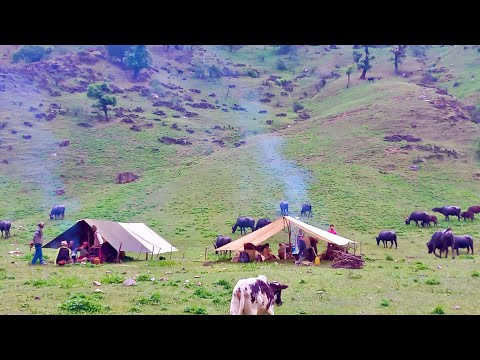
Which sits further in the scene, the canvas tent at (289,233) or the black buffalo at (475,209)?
the black buffalo at (475,209)

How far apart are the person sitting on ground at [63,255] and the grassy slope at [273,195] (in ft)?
4.17

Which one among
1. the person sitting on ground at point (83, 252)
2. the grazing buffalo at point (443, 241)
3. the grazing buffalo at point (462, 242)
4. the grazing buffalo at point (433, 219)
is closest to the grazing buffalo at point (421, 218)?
the grazing buffalo at point (433, 219)

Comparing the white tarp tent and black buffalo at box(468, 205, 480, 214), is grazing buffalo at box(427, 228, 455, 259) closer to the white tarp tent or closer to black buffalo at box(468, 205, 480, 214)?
the white tarp tent

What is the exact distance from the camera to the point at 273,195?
48.8m

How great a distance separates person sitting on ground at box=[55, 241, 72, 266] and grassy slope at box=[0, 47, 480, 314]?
1270 millimetres

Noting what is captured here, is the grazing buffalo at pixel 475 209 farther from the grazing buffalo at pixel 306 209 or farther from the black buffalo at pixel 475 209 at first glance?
the grazing buffalo at pixel 306 209

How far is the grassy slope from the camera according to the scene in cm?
1672

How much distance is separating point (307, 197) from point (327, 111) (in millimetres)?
41006

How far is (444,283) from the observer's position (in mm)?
19094

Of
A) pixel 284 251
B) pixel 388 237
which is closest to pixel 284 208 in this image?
pixel 388 237

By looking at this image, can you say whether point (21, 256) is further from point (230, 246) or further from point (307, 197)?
point (307, 197)

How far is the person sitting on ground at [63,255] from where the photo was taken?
73.8 ft

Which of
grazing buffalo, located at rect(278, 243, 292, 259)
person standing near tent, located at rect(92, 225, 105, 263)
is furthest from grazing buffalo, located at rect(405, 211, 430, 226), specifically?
person standing near tent, located at rect(92, 225, 105, 263)
